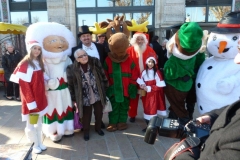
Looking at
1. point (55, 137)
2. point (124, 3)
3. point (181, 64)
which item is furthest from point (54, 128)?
point (124, 3)

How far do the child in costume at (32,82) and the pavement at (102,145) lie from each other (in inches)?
17.8

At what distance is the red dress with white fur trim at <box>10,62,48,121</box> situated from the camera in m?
2.57

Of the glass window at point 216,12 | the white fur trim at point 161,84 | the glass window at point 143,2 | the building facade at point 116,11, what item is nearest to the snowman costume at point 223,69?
the white fur trim at point 161,84

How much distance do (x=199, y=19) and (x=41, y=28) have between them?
25.3 feet

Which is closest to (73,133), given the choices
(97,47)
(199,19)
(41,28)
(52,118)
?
(52,118)

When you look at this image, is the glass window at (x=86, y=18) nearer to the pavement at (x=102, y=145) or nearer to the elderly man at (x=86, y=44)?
the elderly man at (x=86, y=44)

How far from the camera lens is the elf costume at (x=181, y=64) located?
261 centimetres

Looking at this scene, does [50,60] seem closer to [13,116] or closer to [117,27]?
[117,27]

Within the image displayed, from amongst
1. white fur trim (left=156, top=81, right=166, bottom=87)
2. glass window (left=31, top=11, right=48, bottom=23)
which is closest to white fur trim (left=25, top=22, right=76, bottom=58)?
white fur trim (left=156, top=81, right=166, bottom=87)

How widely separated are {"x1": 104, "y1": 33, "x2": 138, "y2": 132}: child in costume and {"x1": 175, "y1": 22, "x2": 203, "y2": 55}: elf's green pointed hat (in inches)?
34.1

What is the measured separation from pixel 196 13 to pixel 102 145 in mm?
7710

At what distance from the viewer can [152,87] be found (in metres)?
3.30

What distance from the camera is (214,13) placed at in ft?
29.0

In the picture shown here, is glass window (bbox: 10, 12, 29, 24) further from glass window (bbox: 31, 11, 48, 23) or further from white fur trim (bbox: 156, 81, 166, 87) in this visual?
white fur trim (bbox: 156, 81, 166, 87)
